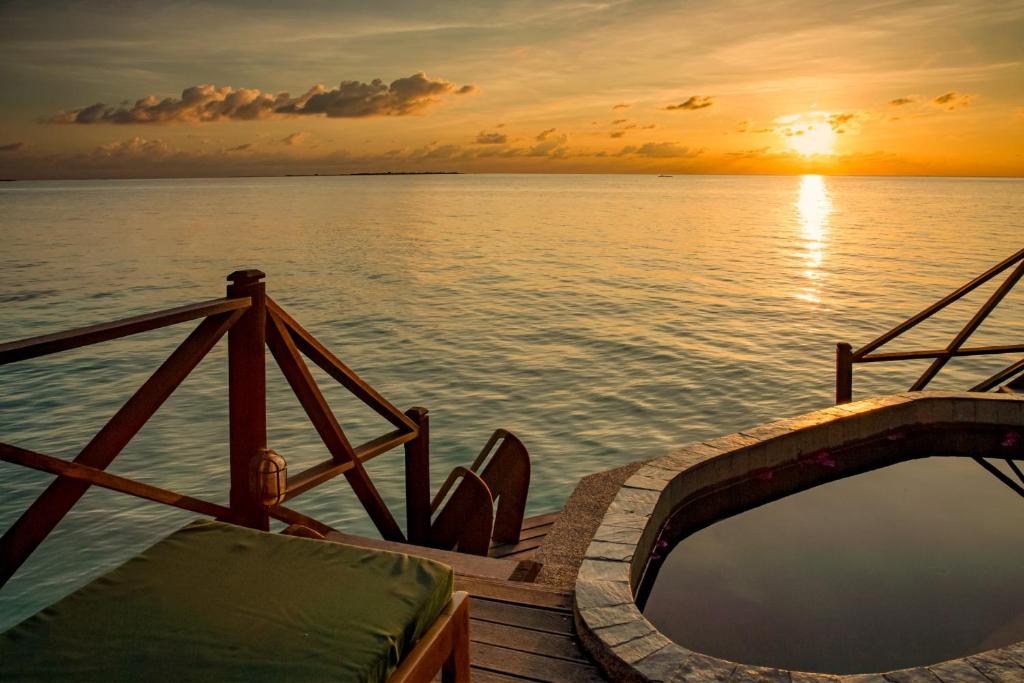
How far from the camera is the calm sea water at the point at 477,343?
11.8 m

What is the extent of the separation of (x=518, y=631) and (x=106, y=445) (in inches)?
75.3

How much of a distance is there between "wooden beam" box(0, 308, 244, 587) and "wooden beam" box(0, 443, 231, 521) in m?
0.05

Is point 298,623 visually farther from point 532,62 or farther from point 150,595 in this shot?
point 532,62

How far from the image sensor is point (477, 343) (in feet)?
66.9

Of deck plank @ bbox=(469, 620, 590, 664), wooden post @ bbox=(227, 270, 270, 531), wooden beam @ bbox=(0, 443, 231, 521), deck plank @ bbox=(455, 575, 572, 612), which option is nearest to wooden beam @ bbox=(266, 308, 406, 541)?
wooden post @ bbox=(227, 270, 270, 531)

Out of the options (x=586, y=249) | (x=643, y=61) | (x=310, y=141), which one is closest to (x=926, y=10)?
(x=586, y=249)

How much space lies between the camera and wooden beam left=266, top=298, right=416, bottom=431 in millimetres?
4223

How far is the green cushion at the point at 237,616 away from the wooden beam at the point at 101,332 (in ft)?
2.62

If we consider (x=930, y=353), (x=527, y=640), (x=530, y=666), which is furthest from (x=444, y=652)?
(x=930, y=353)

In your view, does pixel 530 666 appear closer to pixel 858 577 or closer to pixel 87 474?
pixel 87 474

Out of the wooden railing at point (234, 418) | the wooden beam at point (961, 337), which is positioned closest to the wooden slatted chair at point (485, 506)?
the wooden railing at point (234, 418)

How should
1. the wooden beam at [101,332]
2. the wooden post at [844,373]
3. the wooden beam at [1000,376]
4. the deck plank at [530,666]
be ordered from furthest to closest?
the wooden beam at [1000,376]
the wooden post at [844,373]
the deck plank at [530,666]
the wooden beam at [101,332]

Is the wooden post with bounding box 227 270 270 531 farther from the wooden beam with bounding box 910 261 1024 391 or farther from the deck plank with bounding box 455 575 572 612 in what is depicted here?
the wooden beam with bounding box 910 261 1024 391

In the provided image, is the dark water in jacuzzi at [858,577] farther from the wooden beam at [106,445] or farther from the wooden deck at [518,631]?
the wooden beam at [106,445]
